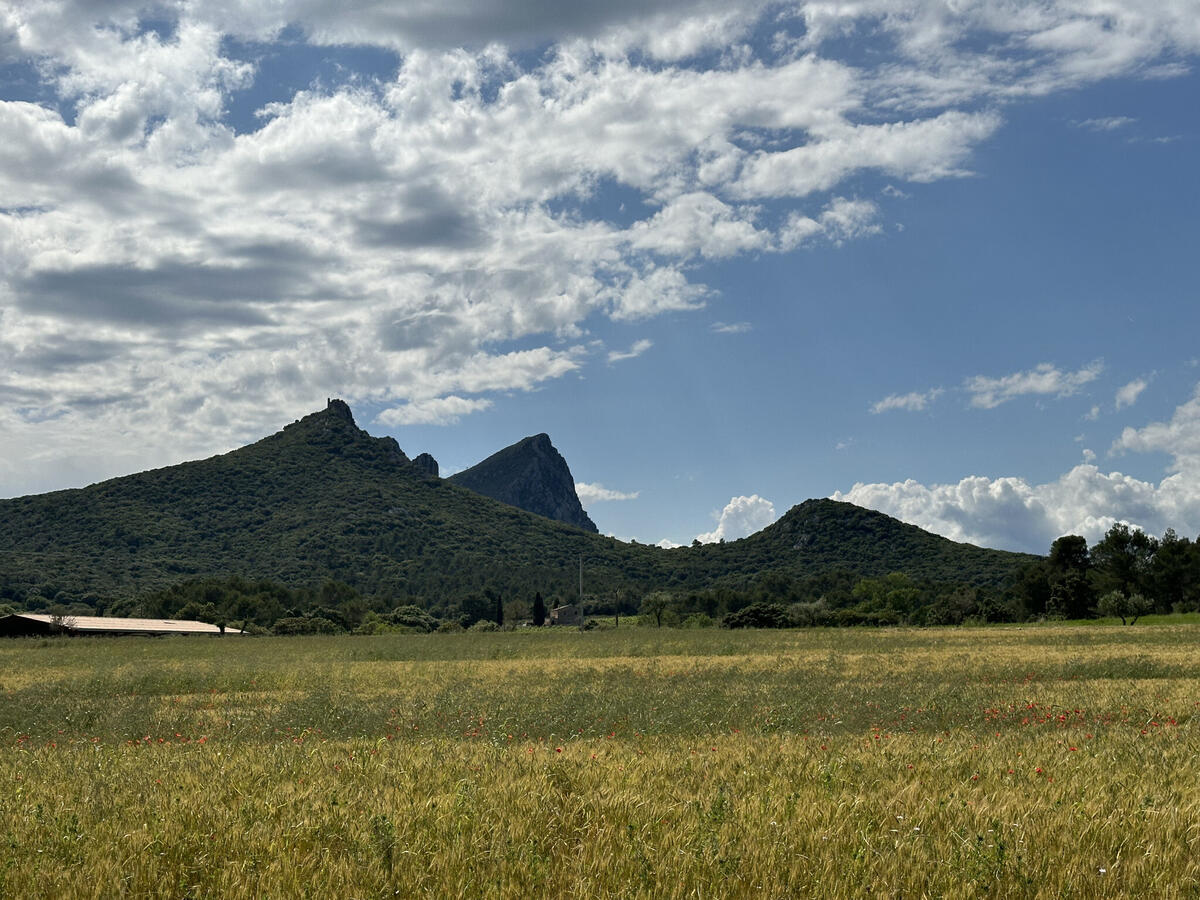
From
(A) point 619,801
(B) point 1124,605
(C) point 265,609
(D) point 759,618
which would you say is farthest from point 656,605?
(A) point 619,801

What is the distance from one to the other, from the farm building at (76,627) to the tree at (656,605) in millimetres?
59912

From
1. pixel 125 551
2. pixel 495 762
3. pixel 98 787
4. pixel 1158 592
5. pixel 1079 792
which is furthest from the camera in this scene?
pixel 125 551

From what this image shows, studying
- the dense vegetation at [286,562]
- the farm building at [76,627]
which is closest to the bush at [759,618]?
the dense vegetation at [286,562]

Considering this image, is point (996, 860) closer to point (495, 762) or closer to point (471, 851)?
point (471, 851)

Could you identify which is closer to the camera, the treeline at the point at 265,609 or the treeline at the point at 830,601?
the treeline at the point at 830,601

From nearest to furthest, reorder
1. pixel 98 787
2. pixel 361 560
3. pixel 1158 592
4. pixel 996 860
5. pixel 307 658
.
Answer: pixel 996 860
pixel 98 787
pixel 307 658
pixel 1158 592
pixel 361 560

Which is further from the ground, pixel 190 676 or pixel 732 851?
pixel 732 851

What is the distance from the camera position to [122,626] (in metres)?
93.9

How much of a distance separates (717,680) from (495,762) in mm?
19554

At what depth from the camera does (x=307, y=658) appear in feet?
171

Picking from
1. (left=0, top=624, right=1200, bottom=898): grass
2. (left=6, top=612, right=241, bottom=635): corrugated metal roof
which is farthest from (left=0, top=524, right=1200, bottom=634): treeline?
(left=0, top=624, right=1200, bottom=898): grass

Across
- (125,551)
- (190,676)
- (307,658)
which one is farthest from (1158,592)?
(125,551)

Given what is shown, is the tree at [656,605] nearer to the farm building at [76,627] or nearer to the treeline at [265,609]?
the treeline at [265,609]

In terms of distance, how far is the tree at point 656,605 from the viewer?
443 ft
